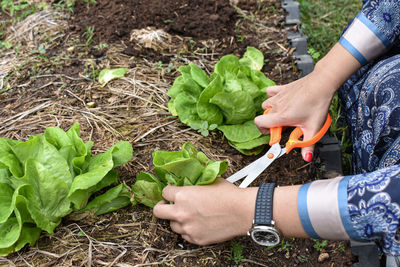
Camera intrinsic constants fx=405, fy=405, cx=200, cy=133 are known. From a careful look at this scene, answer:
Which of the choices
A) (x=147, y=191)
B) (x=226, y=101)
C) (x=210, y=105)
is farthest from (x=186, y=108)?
(x=147, y=191)

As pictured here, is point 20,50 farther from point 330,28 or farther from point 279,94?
point 330,28

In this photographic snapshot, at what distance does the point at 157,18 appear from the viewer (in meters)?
2.91

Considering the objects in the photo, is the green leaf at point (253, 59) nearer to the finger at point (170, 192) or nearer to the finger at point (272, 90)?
the finger at point (272, 90)

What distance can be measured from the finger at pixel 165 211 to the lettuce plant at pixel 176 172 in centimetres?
10

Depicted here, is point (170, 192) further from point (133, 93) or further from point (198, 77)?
point (133, 93)

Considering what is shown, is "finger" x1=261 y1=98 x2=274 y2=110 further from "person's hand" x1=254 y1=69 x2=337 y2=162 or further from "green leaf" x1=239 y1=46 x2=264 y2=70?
"green leaf" x1=239 y1=46 x2=264 y2=70

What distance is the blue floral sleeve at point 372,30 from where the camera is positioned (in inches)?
79.2

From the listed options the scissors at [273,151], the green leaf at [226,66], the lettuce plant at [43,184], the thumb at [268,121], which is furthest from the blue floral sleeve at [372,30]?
the lettuce plant at [43,184]

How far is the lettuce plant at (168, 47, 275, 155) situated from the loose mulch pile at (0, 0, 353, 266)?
0.32ft

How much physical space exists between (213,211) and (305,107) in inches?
29.9

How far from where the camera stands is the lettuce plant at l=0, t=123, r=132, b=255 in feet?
5.37

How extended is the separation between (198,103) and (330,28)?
2.17 metres

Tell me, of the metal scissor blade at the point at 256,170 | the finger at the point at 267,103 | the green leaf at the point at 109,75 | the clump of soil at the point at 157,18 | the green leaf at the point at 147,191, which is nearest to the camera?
the green leaf at the point at 147,191

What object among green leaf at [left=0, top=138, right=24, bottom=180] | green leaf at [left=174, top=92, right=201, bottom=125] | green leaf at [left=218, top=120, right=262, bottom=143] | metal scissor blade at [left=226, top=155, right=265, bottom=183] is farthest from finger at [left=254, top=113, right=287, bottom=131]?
green leaf at [left=0, top=138, right=24, bottom=180]
